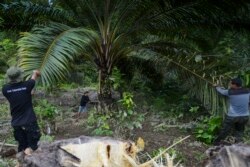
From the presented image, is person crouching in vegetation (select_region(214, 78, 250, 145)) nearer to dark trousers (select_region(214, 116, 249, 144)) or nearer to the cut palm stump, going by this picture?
dark trousers (select_region(214, 116, 249, 144))

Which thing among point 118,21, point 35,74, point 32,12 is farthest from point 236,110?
point 32,12

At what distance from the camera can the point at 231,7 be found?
9539 millimetres

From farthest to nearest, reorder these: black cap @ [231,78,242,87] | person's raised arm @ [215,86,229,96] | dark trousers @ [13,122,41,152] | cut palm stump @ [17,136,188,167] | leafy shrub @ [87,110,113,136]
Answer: person's raised arm @ [215,86,229,96] → leafy shrub @ [87,110,113,136] → black cap @ [231,78,242,87] → dark trousers @ [13,122,41,152] → cut palm stump @ [17,136,188,167]

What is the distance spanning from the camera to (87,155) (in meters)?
4.35

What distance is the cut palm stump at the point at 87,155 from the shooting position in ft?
14.1

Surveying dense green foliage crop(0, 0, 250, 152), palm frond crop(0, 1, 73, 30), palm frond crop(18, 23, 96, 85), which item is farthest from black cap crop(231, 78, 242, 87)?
palm frond crop(0, 1, 73, 30)

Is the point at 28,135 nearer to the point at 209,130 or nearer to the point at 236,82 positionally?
the point at 236,82

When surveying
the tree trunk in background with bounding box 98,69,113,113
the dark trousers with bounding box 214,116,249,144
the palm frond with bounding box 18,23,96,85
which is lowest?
the dark trousers with bounding box 214,116,249,144

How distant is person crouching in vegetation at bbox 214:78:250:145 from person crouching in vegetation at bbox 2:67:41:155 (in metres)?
3.26

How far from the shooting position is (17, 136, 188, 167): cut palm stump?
4.30m

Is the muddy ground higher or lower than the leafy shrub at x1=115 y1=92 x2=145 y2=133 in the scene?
lower

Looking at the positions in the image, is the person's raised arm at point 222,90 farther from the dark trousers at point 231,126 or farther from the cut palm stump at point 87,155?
the cut palm stump at point 87,155

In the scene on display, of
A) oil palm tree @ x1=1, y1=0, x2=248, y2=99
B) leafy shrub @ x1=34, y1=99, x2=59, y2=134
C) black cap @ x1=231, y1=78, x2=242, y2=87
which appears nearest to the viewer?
black cap @ x1=231, y1=78, x2=242, y2=87

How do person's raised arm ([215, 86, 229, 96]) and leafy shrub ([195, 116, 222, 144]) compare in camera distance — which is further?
leafy shrub ([195, 116, 222, 144])
